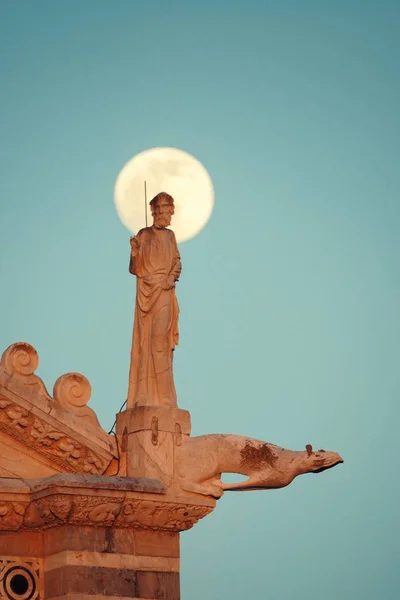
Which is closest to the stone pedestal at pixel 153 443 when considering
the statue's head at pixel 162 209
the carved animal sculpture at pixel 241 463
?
the carved animal sculpture at pixel 241 463

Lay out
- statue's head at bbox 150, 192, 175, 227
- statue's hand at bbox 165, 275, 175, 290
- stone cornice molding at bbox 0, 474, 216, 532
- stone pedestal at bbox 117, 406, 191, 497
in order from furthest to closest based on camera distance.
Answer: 1. statue's head at bbox 150, 192, 175, 227
2. statue's hand at bbox 165, 275, 175, 290
3. stone pedestal at bbox 117, 406, 191, 497
4. stone cornice molding at bbox 0, 474, 216, 532

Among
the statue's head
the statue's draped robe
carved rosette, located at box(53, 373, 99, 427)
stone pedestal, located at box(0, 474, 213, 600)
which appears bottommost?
stone pedestal, located at box(0, 474, 213, 600)

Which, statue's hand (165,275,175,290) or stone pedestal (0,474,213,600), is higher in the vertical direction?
statue's hand (165,275,175,290)

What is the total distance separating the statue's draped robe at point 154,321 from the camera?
21.8 meters

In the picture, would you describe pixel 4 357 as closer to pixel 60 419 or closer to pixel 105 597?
pixel 60 419

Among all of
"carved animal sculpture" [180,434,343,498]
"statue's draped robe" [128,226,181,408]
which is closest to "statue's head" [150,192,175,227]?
"statue's draped robe" [128,226,181,408]

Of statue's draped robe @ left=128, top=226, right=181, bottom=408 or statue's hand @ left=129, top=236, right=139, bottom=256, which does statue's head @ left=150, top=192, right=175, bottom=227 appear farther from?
statue's hand @ left=129, top=236, right=139, bottom=256

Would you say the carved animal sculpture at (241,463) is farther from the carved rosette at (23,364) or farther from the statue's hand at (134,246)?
the statue's hand at (134,246)

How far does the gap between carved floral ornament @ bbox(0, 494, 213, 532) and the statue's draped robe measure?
4.55 ft

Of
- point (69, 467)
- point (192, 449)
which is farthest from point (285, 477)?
point (69, 467)

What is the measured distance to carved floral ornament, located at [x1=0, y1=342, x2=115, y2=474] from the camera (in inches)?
827

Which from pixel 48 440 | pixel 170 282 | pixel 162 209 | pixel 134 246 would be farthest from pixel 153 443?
pixel 162 209

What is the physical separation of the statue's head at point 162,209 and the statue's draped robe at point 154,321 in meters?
0.16

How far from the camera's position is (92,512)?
20.6 meters
